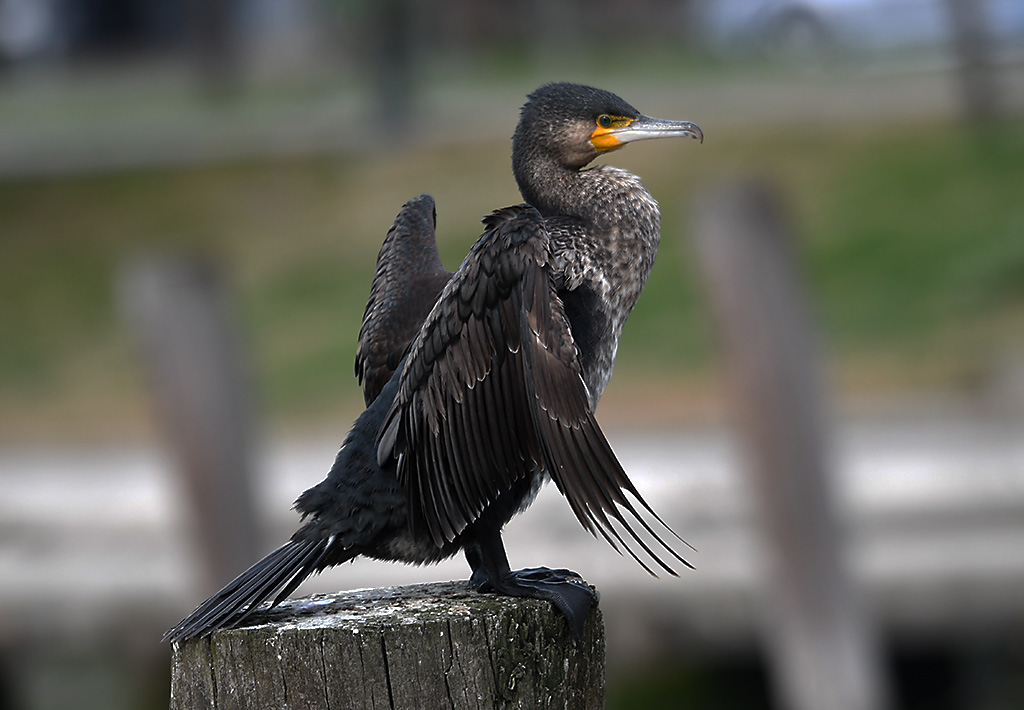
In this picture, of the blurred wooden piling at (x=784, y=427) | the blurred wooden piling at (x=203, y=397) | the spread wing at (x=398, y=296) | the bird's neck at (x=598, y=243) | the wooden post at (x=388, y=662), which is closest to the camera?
the wooden post at (x=388, y=662)

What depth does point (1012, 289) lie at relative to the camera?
11328 mm

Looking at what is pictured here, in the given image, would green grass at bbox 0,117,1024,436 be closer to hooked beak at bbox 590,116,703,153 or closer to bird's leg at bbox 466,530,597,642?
hooked beak at bbox 590,116,703,153

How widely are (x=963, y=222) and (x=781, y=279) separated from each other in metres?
7.78

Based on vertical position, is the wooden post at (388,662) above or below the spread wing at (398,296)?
below

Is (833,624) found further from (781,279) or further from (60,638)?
(60,638)

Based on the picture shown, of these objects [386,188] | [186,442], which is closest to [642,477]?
[186,442]

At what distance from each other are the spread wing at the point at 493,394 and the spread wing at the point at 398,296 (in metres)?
0.38

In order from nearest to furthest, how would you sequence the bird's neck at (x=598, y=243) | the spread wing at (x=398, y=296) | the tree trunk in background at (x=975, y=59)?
the bird's neck at (x=598, y=243) → the spread wing at (x=398, y=296) → the tree trunk in background at (x=975, y=59)

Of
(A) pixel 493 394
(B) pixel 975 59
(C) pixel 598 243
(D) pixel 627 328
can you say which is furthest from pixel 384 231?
(A) pixel 493 394

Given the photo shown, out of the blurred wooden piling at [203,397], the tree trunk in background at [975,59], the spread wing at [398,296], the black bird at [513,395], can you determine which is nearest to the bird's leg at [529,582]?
the black bird at [513,395]

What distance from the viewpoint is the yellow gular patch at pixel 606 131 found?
121 inches

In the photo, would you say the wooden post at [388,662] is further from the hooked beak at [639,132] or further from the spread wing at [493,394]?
the hooked beak at [639,132]

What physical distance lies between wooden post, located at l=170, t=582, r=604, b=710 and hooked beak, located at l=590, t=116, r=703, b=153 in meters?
1.06

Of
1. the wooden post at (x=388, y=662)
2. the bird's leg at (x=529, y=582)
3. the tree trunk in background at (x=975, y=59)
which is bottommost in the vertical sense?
the wooden post at (x=388, y=662)
